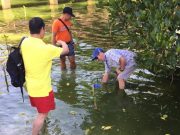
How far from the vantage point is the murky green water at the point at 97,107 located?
7.83 metres

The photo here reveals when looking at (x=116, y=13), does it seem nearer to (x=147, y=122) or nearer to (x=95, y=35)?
(x=147, y=122)

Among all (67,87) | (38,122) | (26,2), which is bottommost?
(67,87)

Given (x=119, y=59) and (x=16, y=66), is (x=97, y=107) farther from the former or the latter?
(x=16, y=66)

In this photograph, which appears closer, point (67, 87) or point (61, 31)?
point (67, 87)

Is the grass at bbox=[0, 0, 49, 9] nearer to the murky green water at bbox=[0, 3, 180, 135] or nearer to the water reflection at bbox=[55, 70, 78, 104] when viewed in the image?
the murky green water at bbox=[0, 3, 180, 135]

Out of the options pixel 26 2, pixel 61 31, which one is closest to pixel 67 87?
pixel 61 31

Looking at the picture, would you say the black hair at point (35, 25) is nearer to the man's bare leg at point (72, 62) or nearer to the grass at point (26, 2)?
the man's bare leg at point (72, 62)

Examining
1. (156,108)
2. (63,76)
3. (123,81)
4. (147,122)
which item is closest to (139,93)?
(123,81)

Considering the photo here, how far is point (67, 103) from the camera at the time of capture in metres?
9.36

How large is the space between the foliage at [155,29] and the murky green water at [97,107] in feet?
3.58

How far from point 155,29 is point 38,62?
2.26 m

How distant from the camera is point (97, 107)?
354 inches

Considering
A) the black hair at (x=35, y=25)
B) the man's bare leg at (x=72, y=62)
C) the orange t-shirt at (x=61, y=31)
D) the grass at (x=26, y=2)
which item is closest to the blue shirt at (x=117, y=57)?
the orange t-shirt at (x=61, y=31)

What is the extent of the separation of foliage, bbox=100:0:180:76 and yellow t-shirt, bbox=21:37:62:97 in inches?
78.8
